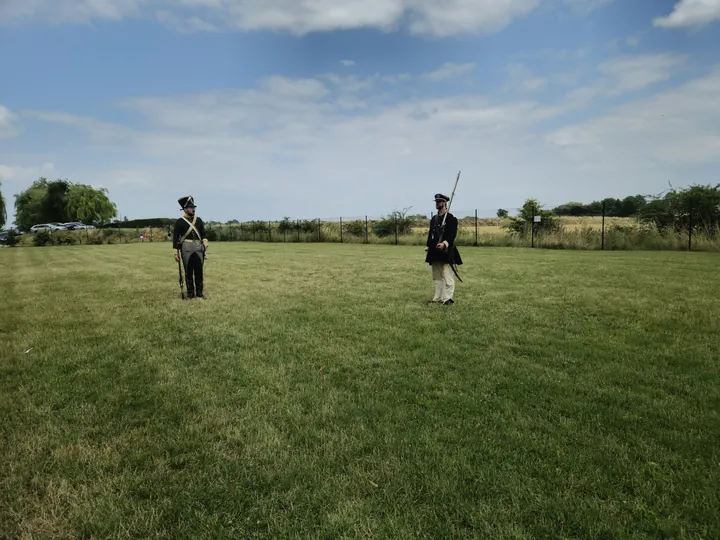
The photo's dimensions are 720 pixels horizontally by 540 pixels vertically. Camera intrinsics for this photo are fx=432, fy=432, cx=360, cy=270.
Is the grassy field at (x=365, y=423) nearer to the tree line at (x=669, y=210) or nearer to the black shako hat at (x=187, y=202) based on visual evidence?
the black shako hat at (x=187, y=202)

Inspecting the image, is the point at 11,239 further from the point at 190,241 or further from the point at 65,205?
the point at 65,205

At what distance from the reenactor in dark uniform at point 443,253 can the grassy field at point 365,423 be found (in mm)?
647

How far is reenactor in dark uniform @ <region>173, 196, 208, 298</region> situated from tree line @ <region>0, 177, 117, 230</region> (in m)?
69.6

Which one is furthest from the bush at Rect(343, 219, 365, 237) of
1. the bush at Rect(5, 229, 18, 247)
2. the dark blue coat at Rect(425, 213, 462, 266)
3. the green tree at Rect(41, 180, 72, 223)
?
the green tree at Rect(41, 180, 72, 223)

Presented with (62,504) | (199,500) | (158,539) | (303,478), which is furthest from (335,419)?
(62,504)

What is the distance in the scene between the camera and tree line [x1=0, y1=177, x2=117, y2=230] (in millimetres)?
72750

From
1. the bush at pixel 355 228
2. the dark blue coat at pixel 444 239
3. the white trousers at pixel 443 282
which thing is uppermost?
the bush at pixel 355 228

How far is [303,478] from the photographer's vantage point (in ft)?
10.3

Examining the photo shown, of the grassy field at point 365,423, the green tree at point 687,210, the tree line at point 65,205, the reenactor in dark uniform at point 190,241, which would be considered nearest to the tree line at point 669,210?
the green tree at point 687,210

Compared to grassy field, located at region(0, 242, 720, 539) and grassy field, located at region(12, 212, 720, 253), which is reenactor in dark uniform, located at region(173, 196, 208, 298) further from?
grassy field, located at region(12, 212, 720, 253)

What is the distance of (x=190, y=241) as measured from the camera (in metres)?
9.88

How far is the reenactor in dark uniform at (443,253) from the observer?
346 inches

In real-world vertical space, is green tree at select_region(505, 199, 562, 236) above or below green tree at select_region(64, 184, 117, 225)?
below

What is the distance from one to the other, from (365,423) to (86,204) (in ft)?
275
